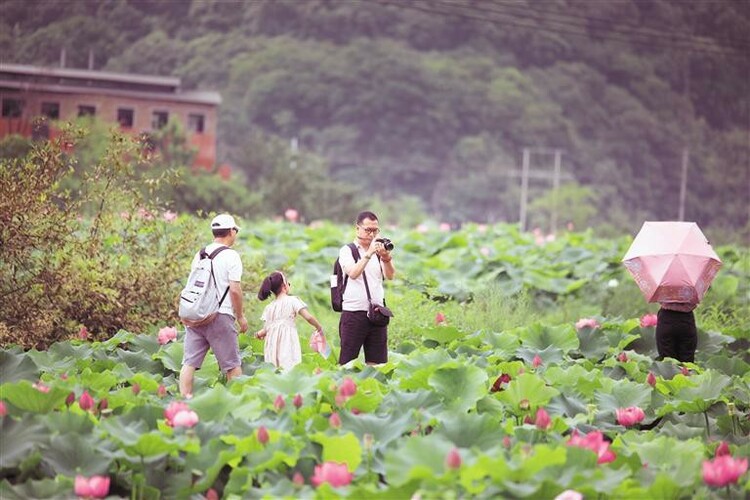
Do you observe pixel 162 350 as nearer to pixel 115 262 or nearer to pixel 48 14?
pixel 115 262

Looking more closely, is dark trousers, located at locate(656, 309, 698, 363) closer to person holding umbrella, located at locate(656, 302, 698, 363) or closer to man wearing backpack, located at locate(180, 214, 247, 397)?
person holding umbrella, located at locate(656, 302, 698, 363)

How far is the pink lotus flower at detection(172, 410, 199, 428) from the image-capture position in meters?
5.04

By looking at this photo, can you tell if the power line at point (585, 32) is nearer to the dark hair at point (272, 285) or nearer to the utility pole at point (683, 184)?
the utility pole at point (683, 184)

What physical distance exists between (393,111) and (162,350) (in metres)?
63.2

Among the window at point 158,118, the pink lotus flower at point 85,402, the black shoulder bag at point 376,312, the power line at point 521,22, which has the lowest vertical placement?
the pink lotus flower at point 85,402

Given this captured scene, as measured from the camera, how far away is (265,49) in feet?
223

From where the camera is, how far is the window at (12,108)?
29134mm

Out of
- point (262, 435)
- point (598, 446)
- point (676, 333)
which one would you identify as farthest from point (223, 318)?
point (676, 333)

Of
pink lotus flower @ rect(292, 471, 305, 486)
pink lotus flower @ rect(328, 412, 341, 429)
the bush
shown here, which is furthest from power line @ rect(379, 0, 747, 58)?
pink lotus flower @ rect(292, 471, 305, 486)

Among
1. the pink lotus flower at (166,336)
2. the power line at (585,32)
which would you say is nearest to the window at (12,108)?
the pink lotus flower at (166,336)

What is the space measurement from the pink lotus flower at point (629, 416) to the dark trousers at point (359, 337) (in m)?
1.80

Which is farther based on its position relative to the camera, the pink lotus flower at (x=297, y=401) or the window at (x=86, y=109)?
the window at (x=86, y=109)

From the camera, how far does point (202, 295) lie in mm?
6707

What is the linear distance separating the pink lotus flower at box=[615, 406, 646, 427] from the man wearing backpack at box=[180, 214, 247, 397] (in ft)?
6.82
